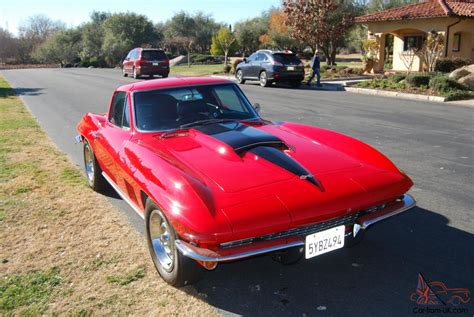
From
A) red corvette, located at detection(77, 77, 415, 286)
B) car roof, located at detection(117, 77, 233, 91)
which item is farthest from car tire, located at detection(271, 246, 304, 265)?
car roof, located at detection(117, 77, 233, 91)

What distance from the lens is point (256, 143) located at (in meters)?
3.77

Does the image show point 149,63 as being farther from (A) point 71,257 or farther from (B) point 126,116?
(A) point 71,257

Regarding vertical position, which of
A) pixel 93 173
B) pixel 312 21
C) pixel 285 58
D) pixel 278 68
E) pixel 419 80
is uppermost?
pixel 312 21

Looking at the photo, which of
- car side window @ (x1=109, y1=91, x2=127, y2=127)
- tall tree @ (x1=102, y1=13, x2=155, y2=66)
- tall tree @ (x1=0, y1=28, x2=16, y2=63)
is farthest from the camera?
tall tree @ (x1=0, y1=28, x2=16, y2=63)

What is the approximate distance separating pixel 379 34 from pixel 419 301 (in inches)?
1021

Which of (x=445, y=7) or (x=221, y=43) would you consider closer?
(x=445, y=7)

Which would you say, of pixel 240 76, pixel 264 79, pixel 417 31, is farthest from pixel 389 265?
pixel 417 31

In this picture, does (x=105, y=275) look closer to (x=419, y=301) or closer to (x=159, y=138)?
(x=159, y=138)

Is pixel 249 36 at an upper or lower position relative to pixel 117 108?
upper

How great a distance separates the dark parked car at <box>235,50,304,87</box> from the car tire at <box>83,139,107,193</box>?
15248mm

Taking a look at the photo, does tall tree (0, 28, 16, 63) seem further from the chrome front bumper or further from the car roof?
the chrome front bumper

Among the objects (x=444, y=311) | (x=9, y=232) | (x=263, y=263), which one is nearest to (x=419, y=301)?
(x=444, y=311)

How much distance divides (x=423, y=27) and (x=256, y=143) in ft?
78.4

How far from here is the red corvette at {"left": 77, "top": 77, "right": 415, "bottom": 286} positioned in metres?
2.87
